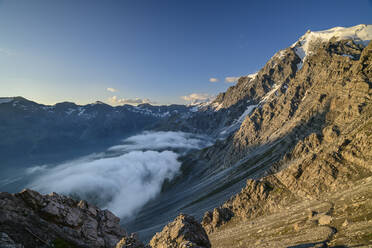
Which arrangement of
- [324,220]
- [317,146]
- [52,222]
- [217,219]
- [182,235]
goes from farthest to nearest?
[317,146]
[217,219]
[324,220]
[52,222]
[182,235]

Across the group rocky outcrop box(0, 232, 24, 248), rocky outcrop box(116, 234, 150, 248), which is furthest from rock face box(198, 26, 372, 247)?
rocky outcrop box(0, 232, 24, 248)

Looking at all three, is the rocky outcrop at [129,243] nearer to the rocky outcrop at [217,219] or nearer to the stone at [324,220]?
the stone at [324,220]

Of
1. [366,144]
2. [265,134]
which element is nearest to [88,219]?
[366,144]

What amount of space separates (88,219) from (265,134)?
608ft

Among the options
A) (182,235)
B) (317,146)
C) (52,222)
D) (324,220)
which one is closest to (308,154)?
(317,146)

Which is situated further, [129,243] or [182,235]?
[129,243]

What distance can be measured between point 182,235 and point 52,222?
19.4m

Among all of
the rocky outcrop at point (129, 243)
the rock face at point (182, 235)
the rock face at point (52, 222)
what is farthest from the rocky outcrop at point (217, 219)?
the rocky outcrop at point (129, 243)

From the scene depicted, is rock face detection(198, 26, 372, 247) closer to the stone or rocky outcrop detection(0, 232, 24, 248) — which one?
the stone

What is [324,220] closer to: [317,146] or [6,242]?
[6,242]

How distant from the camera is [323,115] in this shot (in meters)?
125

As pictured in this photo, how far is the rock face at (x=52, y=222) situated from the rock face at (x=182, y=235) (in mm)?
→ 11798

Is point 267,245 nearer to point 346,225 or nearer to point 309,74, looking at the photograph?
point 346,225

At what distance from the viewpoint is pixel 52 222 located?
2616 centimetres
